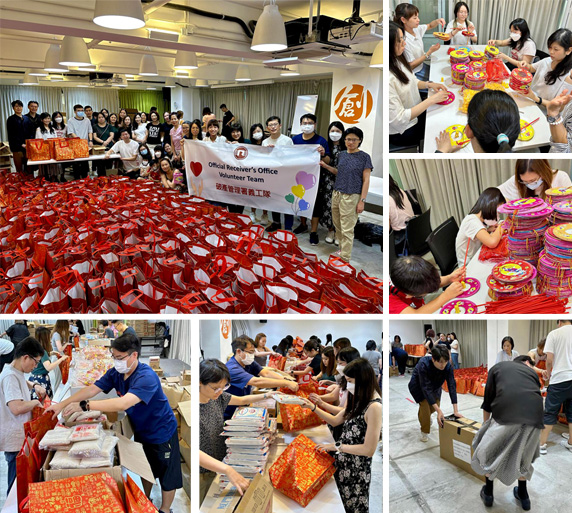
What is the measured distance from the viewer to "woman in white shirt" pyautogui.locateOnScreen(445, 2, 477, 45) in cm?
144

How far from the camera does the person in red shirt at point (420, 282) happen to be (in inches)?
52.8

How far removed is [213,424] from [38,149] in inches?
228

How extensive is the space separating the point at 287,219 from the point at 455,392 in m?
3.23

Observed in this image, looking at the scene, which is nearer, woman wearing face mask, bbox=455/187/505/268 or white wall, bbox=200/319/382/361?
woman wearing face mask, bbox=455/187/505/268

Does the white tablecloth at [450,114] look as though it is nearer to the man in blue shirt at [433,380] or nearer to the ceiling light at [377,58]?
the man in blue shirt at [433,380]

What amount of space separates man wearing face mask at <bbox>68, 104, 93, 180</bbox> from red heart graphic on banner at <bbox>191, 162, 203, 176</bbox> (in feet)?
11.4

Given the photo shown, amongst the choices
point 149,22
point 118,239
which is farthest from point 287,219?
point 149,22

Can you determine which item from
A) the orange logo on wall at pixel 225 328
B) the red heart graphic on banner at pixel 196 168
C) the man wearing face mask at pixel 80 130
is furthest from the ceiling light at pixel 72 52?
the orange logo on wall at pixel 225 328

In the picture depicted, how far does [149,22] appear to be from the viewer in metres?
5.16

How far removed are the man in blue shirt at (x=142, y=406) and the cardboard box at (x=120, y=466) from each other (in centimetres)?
15

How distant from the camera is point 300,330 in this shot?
1.90 meters

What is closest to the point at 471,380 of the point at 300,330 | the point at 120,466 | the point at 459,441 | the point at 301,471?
the point at 459,441

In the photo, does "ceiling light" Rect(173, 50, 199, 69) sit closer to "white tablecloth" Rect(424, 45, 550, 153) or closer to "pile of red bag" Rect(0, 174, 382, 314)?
"pile of red bag" Rect(0, 174, 382, 314)

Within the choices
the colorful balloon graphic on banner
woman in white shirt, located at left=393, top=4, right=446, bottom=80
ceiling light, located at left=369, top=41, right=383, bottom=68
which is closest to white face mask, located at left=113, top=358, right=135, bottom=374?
woman in white shirt, located at left=393, top=4, right=446, bottom=80
